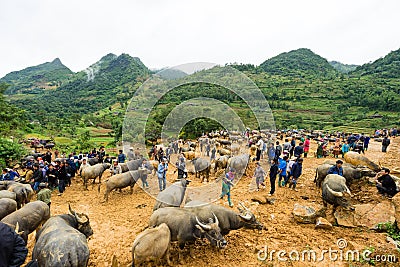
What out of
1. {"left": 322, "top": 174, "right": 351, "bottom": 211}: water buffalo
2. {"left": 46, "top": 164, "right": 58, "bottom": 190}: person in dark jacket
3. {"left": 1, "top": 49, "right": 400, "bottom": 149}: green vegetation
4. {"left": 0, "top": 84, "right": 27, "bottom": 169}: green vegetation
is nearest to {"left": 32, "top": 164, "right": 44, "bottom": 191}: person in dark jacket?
{"left": 46, "top": 164, "right": 58, "bottom": 190}: person in dark jacket

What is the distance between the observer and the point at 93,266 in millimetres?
6445

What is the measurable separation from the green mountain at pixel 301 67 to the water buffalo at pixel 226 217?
10630cm

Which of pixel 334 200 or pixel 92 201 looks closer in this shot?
pixel 334 200

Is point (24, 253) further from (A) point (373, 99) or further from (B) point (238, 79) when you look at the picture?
(A) point (373, 99)

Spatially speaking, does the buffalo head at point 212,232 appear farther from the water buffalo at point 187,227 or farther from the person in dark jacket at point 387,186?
the person in dark jacket at point 387,186

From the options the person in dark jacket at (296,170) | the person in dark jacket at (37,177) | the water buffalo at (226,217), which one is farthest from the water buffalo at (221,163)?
the person in dark jacket at (37,177)

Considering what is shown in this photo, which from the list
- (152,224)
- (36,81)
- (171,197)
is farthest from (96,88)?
(152,224)

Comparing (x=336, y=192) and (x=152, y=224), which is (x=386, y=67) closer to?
(x=336, y=192)

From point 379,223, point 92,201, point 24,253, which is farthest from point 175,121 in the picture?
point 24,253

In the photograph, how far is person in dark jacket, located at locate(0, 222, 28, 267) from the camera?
3.21 m

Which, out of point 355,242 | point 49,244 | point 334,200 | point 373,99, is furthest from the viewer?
point 373,99

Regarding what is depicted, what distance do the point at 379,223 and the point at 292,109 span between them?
5982 centimetres

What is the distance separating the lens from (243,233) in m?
7.82

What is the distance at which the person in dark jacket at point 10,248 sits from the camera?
3.21 metres
